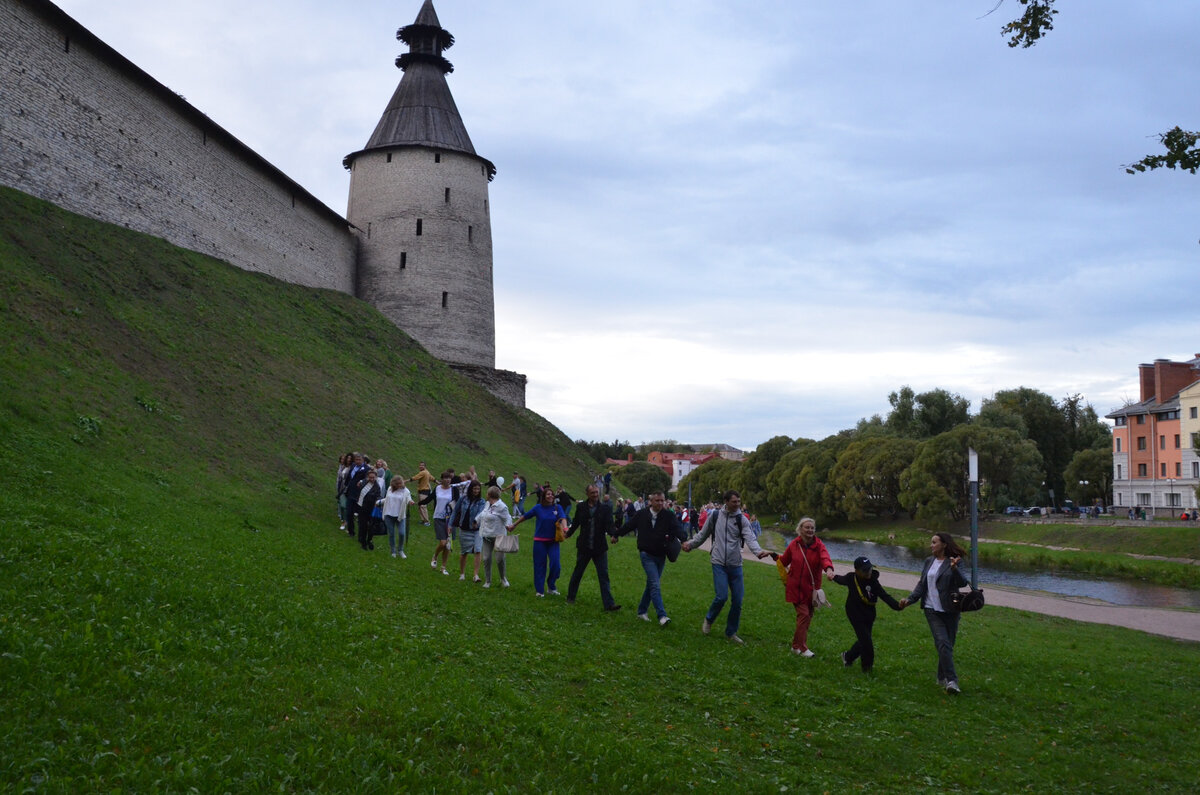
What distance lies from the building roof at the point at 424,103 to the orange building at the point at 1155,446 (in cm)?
5167

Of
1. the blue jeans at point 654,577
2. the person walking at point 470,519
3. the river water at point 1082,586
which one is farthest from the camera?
the river water at point 1082,586

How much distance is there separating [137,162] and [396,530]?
63.5ft

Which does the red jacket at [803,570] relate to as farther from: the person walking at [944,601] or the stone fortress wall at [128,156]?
the stone fortress wall at [128,156]

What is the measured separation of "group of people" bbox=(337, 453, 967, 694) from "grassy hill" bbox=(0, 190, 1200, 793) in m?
0.42

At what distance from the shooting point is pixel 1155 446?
64188 mm

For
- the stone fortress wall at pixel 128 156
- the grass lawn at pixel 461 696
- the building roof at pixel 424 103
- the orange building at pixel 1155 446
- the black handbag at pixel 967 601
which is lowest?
the grass lawn at pixel 461 696

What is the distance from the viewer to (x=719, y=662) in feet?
29.3

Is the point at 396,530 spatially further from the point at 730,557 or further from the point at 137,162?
the point at 137,162

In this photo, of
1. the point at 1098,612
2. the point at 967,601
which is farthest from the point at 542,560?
the point at 1098,612

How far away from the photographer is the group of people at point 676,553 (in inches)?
350

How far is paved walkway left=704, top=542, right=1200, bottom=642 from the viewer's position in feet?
54.1

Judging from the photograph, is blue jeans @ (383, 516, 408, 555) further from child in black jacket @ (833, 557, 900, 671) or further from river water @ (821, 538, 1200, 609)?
river water @ (821, 538, 1200, 609)

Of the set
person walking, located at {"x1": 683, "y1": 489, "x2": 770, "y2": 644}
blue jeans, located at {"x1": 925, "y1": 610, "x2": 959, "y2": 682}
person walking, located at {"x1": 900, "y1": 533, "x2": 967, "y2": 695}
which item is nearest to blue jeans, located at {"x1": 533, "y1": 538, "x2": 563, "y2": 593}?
person walking, located at {"x1": 683, "y1": 489, "x2": 770, "y2": 644}

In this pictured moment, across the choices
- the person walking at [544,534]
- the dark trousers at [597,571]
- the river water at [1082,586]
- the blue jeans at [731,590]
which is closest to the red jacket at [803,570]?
the blue jeans at [731,590]
